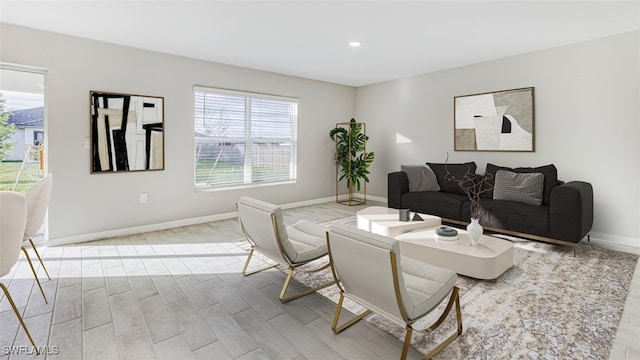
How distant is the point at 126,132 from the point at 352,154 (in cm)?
416

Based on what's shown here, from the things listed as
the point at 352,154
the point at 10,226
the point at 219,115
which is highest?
the point at 219,115

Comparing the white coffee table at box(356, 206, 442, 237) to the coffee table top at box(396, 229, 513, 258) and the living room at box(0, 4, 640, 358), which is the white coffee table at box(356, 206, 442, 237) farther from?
the living room at box(0, 4, 640, 358)

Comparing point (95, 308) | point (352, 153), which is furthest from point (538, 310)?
point (352, 153)

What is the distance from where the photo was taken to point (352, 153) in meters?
6.86

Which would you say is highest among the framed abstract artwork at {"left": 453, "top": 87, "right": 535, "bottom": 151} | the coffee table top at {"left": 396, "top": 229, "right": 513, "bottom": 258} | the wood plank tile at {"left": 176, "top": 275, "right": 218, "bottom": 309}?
the framed abstract artwork at {"left": 453, "top": 87, "right": 535, "bottom": 151}

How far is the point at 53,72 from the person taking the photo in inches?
151

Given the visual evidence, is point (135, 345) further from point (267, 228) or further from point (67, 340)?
point (267, 228)

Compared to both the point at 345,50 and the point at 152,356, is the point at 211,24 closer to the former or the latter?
the point at 345,50

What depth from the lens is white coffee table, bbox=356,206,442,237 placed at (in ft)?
11.7

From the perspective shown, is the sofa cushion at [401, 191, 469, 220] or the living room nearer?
the living room

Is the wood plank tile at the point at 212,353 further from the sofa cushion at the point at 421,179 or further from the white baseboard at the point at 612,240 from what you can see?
the white baseboard at the point at 612,240

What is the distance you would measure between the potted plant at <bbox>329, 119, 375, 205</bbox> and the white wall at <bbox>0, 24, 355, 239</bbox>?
1.66 metres

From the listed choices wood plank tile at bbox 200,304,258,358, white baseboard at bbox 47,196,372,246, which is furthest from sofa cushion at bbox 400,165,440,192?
wood plank tile at bbox 200,304,258,358

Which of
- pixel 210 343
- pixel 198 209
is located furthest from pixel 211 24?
pixel 210 343
